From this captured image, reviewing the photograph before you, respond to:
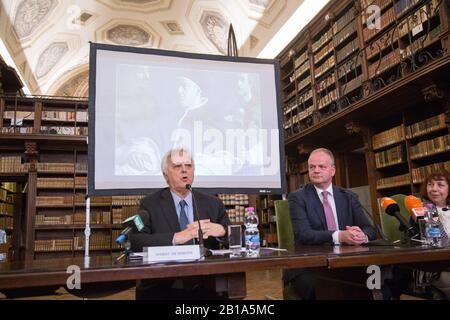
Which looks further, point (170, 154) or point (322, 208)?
point (322, 208)

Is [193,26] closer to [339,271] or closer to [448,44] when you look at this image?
[448,44]

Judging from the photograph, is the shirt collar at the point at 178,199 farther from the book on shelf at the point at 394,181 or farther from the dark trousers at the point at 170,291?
the book on shelf at the point at 394,181

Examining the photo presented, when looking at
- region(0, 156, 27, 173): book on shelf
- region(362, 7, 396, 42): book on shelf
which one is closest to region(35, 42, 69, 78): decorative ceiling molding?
region(0, 156, 27, 173): book on shelf

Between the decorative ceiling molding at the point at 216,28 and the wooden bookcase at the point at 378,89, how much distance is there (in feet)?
8.88

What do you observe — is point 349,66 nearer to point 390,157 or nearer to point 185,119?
point 390,157

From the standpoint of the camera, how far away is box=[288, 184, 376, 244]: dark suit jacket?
7.04ft

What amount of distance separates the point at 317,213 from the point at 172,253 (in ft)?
3.96

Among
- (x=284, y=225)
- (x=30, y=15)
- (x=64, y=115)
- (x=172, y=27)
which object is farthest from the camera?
(x=172, y=27)

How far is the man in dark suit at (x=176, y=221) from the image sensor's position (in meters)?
1.52

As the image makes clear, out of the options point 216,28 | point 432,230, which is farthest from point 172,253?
point 216,28

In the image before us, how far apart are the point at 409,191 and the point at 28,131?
22.5ft

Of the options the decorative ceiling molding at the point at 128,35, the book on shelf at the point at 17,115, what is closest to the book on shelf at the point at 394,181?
the book on shelf at the point at 17,115

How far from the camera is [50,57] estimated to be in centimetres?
1083

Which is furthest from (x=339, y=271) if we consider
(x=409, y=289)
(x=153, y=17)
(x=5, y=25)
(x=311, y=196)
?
(x=153, y=17)
